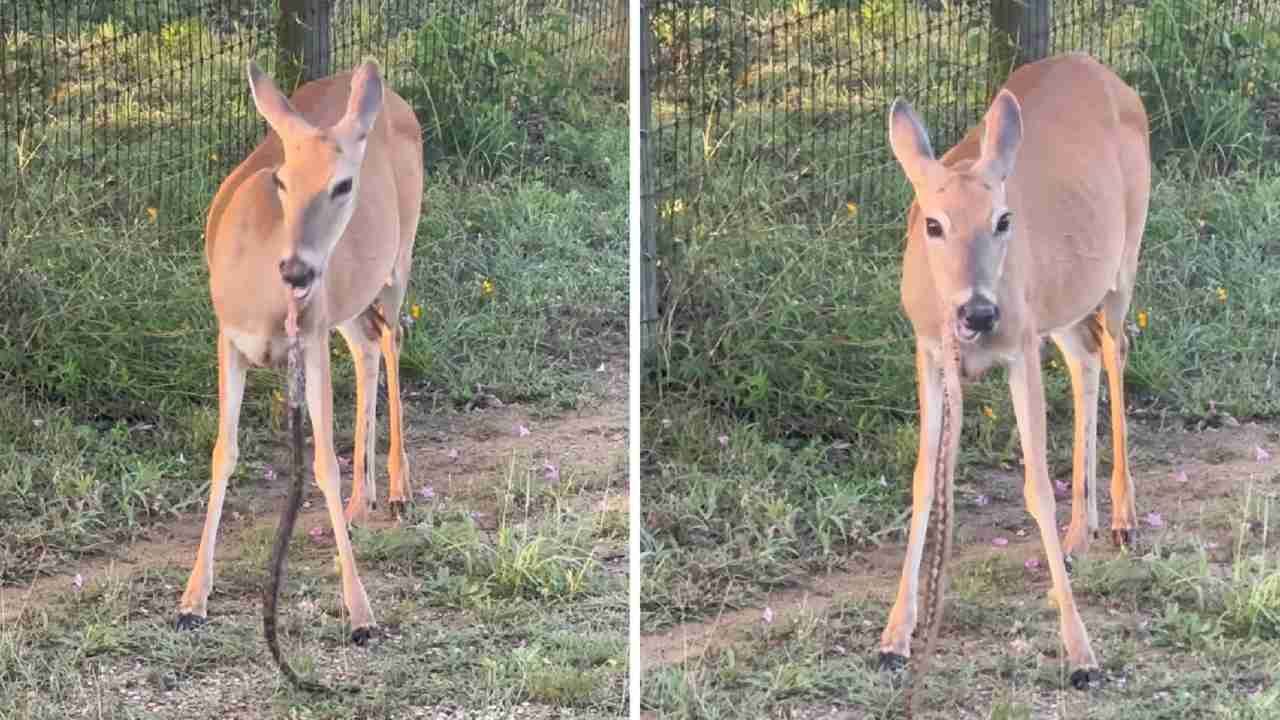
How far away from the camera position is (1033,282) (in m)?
3.13

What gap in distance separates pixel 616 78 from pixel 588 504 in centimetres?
83

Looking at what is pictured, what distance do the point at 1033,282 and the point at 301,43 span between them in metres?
1.42

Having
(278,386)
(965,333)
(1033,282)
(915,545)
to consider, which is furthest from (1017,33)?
(278,386)

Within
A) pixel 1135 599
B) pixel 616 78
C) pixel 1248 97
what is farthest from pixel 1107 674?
pixel 616 78

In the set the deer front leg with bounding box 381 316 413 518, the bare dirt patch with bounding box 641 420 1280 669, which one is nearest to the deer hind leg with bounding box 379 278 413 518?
the deer front leg with bounding box 381 316 413 518

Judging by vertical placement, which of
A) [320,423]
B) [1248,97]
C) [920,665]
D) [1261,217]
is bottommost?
[920,665]

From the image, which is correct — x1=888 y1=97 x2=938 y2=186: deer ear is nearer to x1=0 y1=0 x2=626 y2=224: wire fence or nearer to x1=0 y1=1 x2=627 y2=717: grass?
x1=0 y1=1 x2=627 y2=717: grass

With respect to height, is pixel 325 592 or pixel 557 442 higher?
pixel 557 442

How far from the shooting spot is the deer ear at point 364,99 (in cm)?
324

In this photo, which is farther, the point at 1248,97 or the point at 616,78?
the point at 616,78

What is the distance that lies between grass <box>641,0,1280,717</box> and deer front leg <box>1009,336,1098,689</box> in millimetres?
25

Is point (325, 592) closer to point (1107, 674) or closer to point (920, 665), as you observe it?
point (920, 665)

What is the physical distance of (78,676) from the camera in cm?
317

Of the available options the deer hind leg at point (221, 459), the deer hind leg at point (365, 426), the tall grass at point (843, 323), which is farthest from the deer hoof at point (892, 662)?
the deer hind leg at point (221, 459)
